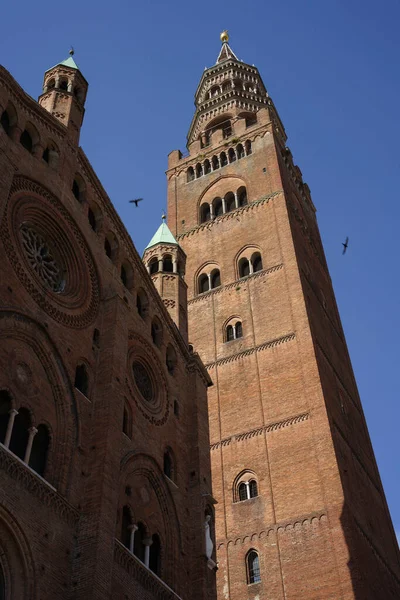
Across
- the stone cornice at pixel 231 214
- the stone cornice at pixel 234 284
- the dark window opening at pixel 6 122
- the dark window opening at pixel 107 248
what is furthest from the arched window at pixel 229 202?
the dark window opening at pixel 6 122

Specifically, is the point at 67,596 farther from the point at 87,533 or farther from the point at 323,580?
the point at 323,580

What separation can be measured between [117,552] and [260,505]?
13.9 meters

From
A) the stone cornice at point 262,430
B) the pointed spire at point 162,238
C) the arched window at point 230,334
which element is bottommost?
the stone cornice at point 262,430

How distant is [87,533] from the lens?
12625 mm

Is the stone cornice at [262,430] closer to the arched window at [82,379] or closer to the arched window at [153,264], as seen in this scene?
the arched window at [153,264]

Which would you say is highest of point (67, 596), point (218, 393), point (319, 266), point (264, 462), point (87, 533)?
point (319, 266)

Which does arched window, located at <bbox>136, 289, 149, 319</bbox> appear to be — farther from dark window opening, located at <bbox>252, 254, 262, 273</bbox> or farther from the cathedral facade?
dark window opening, located at <bbox>252, 254, 262, 273</bbox>

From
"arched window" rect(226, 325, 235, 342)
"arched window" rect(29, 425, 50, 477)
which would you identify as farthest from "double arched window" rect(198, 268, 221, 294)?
"arched window" rect(29, 425, 50, 477)

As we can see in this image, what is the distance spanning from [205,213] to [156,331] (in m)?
21.3

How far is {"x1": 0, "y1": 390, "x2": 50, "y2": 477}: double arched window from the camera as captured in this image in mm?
12258

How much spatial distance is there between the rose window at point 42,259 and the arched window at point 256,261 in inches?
779

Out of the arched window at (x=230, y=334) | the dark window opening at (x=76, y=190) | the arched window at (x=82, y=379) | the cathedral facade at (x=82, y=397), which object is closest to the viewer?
the cathedral facade at (x=82, y=397)

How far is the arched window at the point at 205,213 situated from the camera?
4006 centimetres

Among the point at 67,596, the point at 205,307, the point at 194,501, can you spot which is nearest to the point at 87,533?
the point at 67,596
